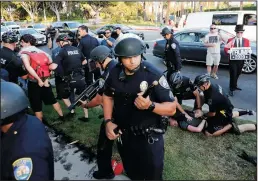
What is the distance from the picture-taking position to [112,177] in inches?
128

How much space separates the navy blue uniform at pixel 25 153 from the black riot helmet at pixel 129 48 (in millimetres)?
904

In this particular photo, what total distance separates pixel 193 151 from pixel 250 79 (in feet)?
16.2

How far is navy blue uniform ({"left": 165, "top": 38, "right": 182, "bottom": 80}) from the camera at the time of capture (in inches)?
240

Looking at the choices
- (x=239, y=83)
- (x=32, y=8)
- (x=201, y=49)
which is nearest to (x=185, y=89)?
(x=239, y=83)

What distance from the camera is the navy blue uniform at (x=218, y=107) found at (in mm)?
4023

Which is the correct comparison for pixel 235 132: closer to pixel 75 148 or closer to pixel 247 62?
pixel 75 148

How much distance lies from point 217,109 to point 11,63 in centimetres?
339

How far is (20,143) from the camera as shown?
5.48ft

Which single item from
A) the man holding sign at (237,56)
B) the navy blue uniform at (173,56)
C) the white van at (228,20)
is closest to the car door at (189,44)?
the man holding sign at (237,56)

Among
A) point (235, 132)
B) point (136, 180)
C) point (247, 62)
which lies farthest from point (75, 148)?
→ point (247, 62)

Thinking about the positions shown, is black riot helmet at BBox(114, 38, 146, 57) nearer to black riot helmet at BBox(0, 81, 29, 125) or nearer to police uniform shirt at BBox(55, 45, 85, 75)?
black riot helmet at BBox(0, 81, 29, 125)

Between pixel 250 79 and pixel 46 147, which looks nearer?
pixel 46 147

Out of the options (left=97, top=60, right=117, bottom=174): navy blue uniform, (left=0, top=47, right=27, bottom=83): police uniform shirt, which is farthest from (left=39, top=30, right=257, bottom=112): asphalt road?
(left=0, top=47, right=27, bottom=83): police uniform shirt

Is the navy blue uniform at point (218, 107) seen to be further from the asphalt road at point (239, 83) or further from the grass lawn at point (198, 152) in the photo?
the asphalt road at point (239, 83)
